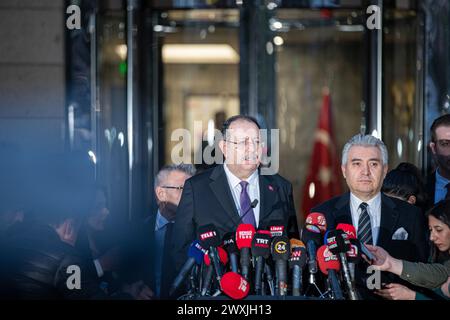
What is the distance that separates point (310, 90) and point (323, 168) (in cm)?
81

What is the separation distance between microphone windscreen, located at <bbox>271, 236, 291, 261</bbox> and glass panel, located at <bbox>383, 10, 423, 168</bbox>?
3.16 metres

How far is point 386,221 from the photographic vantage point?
14.2ft

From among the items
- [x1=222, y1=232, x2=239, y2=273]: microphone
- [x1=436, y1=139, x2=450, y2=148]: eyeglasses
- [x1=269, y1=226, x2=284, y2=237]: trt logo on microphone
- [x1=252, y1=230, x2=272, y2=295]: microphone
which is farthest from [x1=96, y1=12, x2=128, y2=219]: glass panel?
[x1=252, y1=230, x2=272, y2=295]: microphone

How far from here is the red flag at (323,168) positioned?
7.96 metres

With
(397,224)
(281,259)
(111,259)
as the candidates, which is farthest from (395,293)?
(111,259)

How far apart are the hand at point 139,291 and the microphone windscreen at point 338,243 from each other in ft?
3.99

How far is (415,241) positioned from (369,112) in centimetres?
256

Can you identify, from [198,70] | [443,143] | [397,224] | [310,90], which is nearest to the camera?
[397,224]

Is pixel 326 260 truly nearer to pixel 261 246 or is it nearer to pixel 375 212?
pixel 261 246

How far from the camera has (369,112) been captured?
22.3ft

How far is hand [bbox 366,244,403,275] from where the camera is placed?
388 cm

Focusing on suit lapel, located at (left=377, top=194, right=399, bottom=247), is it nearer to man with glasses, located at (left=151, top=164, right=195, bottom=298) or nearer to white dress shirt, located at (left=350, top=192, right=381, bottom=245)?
white dress shirt, located at (left=350, top=192, right=381, bottom=245)

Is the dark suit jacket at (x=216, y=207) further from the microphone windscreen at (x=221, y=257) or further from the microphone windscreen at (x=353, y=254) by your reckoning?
the microphone windscreen at (x=353, y=254)
